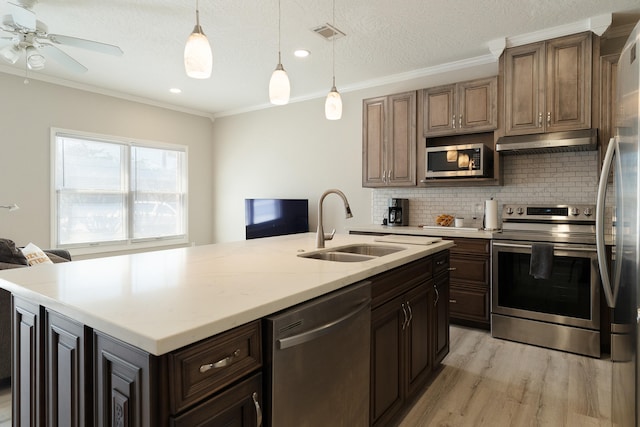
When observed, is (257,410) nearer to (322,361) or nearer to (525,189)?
(322,361)

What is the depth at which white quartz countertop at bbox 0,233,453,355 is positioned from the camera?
94 cm

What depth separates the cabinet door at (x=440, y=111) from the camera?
152 inches

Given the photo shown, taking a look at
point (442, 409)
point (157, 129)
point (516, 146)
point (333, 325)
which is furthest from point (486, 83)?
point (157, 129)

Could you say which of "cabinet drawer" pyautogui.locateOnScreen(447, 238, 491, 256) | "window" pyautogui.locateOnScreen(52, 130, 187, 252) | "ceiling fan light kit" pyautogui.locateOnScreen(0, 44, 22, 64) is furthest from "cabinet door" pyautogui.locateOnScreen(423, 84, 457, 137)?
"window" pyautogui.locateOnScreen(52, 130, 187, 252)

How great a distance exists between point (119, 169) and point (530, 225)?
5321 mm

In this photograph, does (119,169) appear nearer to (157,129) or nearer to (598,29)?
(157,129)

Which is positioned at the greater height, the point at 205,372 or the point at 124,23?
the point at 124,23

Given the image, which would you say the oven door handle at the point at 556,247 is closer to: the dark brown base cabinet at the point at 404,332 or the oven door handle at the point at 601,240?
the dark brown base cabinet at the point at 404,332

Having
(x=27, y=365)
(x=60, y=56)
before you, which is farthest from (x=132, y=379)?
(x=60, y=56)

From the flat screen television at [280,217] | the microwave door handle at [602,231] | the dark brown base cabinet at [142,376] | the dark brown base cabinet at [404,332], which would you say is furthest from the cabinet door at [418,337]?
the flat screen television at [280,217]

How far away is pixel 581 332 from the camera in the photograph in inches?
116

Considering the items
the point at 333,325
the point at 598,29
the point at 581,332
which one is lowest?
the point at 581,332

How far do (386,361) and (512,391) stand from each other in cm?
116

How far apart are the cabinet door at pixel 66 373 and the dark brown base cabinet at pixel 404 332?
1116 millimetres
